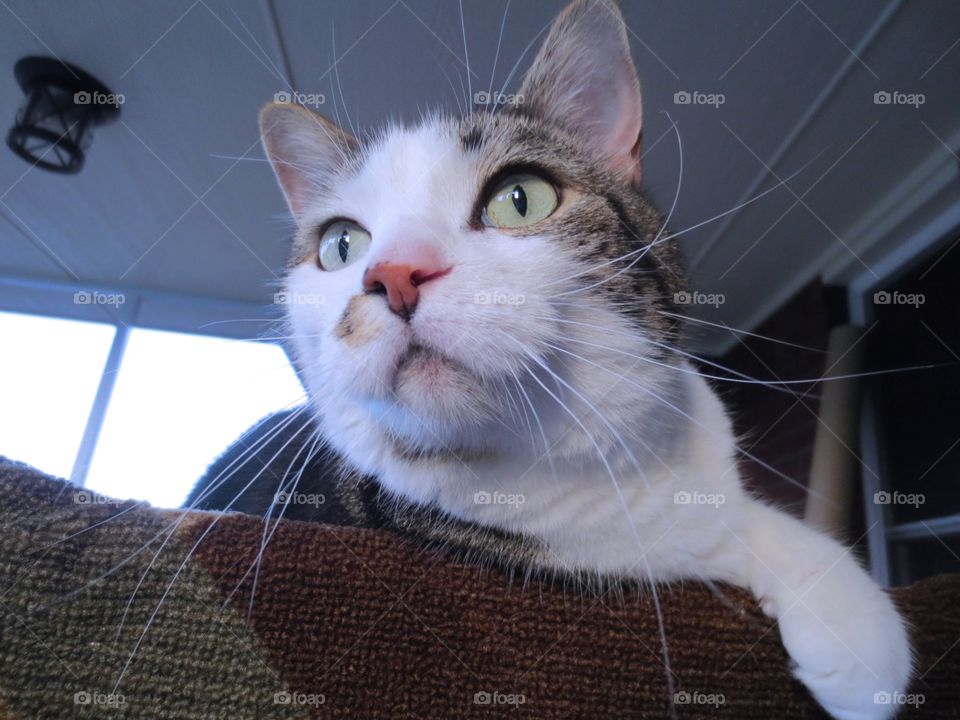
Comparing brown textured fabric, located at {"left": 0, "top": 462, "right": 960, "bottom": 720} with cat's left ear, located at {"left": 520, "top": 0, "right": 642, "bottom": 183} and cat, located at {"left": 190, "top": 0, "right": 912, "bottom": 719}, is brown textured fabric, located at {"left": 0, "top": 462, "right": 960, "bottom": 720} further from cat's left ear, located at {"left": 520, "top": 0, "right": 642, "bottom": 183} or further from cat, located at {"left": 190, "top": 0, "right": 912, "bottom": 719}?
cat's left ear, located at {"left": 520, "top": 0, "right": 642, "bottom": 183}

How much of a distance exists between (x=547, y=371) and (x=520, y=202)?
9.4 inches

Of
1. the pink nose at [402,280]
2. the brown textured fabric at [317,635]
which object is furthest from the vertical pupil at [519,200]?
the brown textured fabric at [317,635]

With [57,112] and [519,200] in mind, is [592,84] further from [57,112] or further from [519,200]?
[57,112]

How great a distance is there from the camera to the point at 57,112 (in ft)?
3.25

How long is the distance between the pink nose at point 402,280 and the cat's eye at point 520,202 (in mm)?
162

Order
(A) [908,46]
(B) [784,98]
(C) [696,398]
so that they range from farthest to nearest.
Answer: (B) [784,98]
(A) [908,46]
(C) [696,398]

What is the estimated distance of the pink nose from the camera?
1.48ft

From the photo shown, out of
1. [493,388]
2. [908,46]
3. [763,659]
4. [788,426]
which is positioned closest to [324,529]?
[493,388]

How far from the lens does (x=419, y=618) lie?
481 mm

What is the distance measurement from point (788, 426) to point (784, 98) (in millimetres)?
1171

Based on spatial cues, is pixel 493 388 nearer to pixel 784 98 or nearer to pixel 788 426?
pixel 784 98

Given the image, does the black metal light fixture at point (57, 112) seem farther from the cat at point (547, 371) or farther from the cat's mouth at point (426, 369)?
the cat's mouth at point (426, 369)

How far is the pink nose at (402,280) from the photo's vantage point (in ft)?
1.48

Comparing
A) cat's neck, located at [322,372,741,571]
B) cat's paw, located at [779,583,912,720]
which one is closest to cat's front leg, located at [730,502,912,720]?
cat's paw, located at [779,583,912,720]
